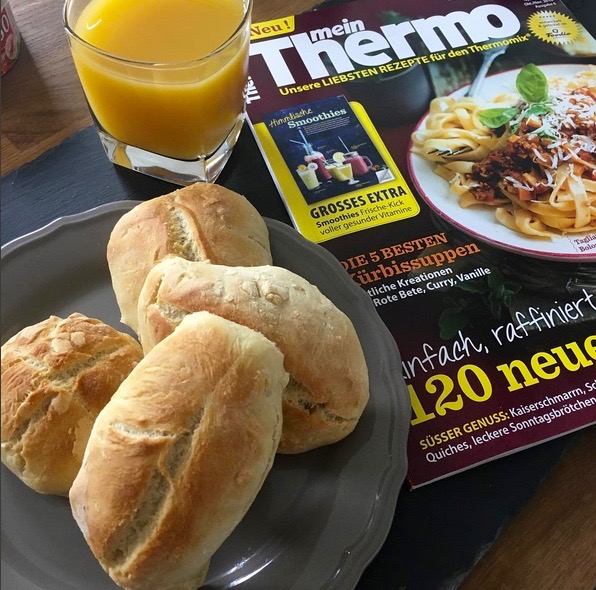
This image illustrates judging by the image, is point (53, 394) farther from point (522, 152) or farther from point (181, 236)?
point (522, 152)

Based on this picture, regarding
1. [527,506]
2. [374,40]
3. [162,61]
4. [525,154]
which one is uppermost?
[162,61]

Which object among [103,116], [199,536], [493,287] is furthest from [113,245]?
[493,287]

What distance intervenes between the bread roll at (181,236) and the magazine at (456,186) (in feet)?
0.44

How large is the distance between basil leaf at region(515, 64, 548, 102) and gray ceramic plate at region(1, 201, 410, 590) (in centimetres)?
43

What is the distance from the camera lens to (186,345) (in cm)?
49

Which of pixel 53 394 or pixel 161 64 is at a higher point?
pixel 161 64

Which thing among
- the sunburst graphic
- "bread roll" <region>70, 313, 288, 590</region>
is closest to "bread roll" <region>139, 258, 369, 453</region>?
"bread roll" <region>70, 313, 288, 590</region>

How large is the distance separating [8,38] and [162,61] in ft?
0.85

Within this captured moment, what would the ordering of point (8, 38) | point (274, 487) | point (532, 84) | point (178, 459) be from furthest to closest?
point (532, 84), point (8, 38), point (274, 487), point (178, 459)

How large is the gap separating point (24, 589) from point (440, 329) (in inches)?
18.5

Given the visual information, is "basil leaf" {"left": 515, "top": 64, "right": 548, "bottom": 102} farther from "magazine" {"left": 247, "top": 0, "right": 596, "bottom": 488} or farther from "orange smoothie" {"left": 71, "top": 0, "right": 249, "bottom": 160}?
"orange smoothie" {"left": 71, "top": 0, "right": 249, "bottom": 160}

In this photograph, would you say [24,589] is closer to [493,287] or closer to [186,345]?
[186,345]

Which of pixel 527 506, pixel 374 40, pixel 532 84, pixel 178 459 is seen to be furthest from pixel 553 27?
pixel 178 459

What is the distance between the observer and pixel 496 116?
2.89 feet
